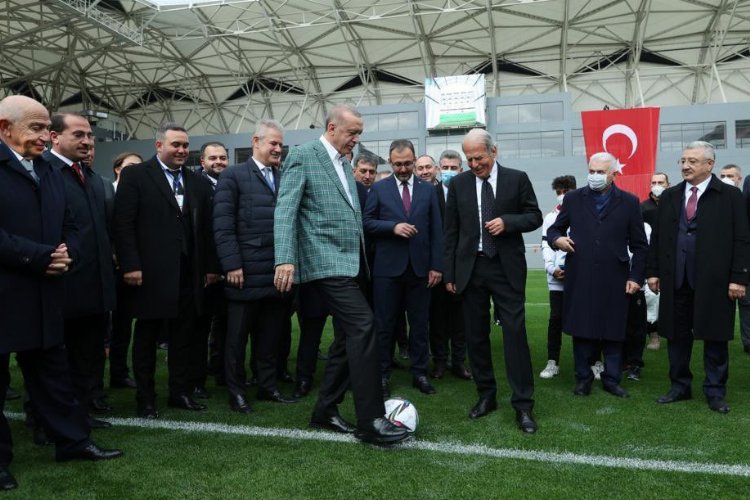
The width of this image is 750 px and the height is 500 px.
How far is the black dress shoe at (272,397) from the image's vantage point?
425 centimetres

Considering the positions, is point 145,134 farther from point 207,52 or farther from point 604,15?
point 604,15

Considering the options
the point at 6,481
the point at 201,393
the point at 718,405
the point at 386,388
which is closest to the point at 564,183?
the point at 718,405

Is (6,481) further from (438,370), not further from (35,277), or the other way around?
(438,370)

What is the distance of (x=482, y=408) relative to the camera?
149 inches

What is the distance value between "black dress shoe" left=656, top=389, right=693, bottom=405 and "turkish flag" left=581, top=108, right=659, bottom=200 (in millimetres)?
7251

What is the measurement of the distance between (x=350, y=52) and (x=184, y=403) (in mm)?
27587

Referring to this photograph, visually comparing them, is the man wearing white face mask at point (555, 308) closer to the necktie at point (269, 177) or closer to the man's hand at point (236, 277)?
the necktie at point (269, 177)

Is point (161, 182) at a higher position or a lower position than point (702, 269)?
higher

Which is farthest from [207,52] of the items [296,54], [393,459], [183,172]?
[393,459]

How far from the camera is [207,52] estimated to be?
3039cm

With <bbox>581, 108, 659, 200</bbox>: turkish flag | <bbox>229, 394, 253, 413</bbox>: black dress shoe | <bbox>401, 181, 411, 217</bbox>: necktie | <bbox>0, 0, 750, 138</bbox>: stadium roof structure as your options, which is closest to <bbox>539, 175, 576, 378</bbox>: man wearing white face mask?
<bbox>401, 181, 411, 217</bbox>: necktie

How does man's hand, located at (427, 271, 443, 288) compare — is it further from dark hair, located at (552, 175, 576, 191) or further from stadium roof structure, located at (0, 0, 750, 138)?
stadium roof structure, located at (0, 0, 750, 138)

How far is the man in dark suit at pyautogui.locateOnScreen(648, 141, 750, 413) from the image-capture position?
3.99 metres

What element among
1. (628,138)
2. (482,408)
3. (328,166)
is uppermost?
(628,138)
